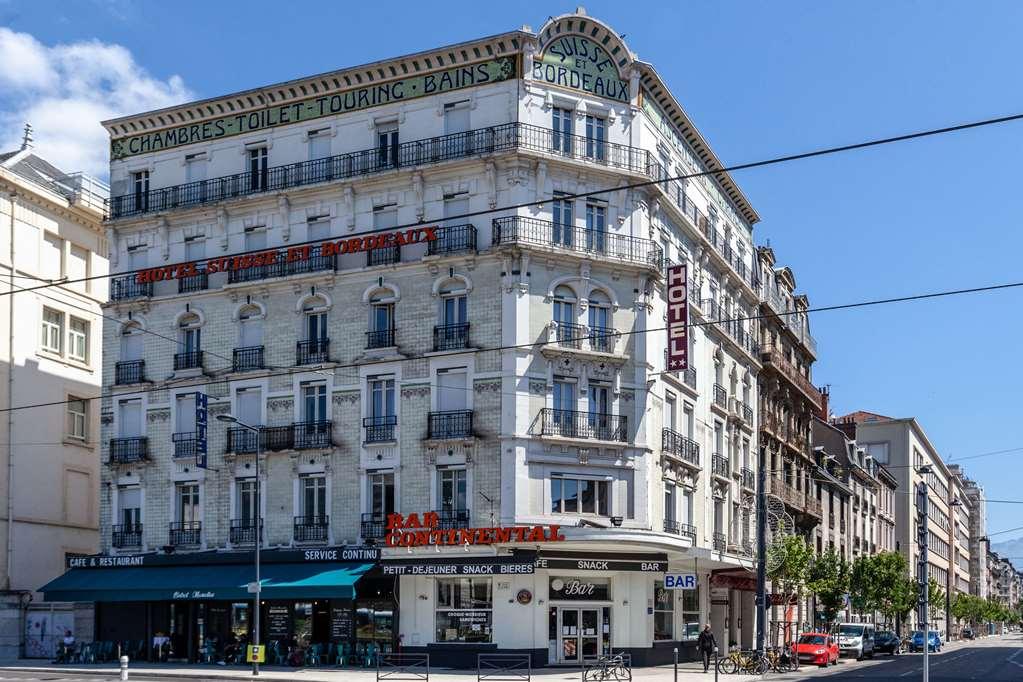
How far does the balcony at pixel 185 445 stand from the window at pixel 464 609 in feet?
38.6

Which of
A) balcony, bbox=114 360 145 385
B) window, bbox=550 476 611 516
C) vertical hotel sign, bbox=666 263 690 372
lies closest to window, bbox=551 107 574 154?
vertical hotel sign, bbox=666 263 690 372

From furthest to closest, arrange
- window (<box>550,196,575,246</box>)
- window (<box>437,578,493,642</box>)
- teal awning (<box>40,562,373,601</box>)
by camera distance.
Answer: window (<box>550,196,575,246</box>) → teal awning (<box>40,562,373,601</box>) → window (<box>437,578,493,642</box>)

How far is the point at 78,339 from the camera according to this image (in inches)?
2317

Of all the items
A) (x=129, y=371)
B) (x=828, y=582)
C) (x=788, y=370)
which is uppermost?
(x=788, y=370)

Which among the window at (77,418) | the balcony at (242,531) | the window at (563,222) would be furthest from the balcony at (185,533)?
the window at (563,222)

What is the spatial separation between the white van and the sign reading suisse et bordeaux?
30.0 meters

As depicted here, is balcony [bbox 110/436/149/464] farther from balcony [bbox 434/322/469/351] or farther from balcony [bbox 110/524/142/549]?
balcony [bbox 434/322/469/351]

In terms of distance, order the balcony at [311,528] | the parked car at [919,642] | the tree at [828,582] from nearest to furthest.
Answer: the balcony at [311,528] < the tree at [828,582] < the parked car at [919,642]

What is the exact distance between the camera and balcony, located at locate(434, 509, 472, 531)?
43688 mm

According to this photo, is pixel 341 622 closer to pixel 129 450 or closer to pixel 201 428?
pixel 201 428

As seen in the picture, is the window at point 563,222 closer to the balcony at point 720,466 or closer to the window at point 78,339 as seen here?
the balcony at point 720,466

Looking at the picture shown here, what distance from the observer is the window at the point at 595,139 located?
46438mm

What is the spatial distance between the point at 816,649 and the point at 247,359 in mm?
26134

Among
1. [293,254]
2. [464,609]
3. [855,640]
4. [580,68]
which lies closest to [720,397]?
[855,640]
